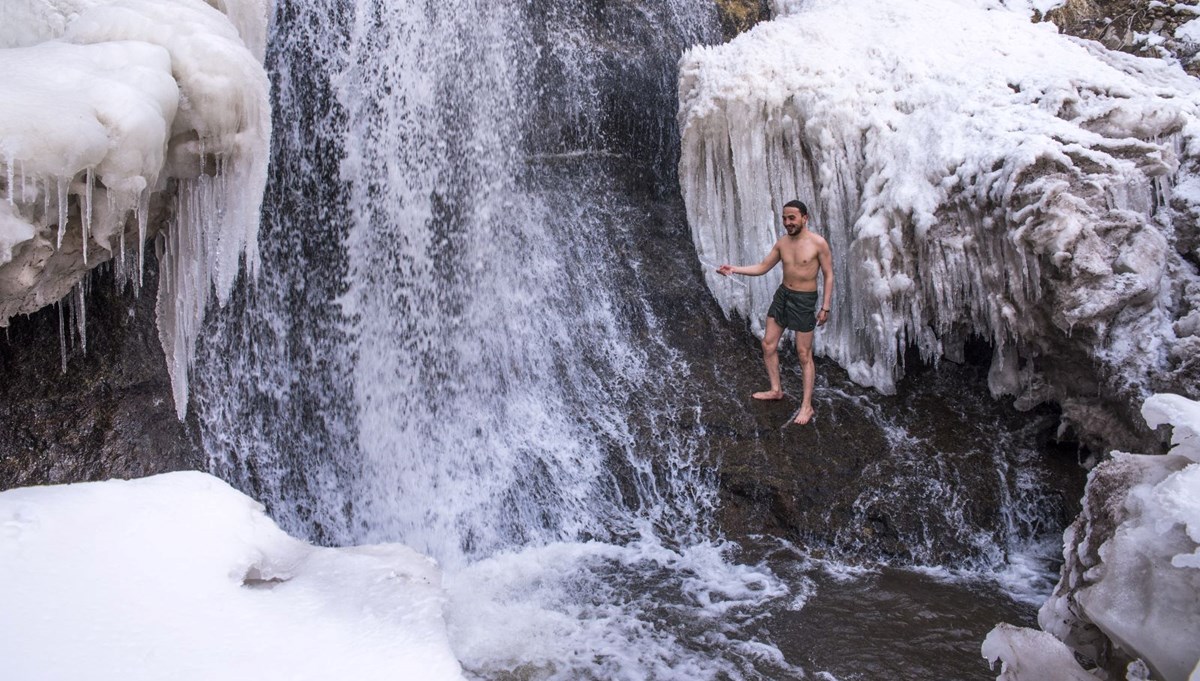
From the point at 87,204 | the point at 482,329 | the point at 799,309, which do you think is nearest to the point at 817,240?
the point at 799,309

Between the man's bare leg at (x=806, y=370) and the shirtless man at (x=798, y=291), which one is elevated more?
the shirtless man at (x=798, y=291)

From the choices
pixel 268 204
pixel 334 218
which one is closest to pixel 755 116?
pixel 334 218

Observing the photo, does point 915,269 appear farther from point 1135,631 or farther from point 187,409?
point 187,409

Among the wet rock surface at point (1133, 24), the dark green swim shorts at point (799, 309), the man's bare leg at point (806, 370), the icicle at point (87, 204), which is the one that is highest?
the wet rock surface at point (1133, 24)

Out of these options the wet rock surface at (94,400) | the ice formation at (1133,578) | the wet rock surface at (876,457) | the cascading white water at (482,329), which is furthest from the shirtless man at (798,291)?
the wet rock surface at (94,400)

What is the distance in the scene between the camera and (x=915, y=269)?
6039mm

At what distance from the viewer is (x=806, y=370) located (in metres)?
6.14

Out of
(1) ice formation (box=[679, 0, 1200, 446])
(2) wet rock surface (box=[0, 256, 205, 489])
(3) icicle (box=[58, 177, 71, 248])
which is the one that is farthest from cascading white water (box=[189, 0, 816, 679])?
(3) icicle (box=[58, 177, 71, 248])

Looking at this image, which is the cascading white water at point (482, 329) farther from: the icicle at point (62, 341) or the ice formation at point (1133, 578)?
the ice formation at point (1133, 578)

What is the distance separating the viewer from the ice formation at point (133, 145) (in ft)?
11.4

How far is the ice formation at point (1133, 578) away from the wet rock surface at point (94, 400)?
15.7 feet

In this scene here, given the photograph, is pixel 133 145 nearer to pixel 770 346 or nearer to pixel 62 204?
pixel 62 204

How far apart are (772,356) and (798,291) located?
1.77ft

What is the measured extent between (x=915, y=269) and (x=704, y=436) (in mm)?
1964
